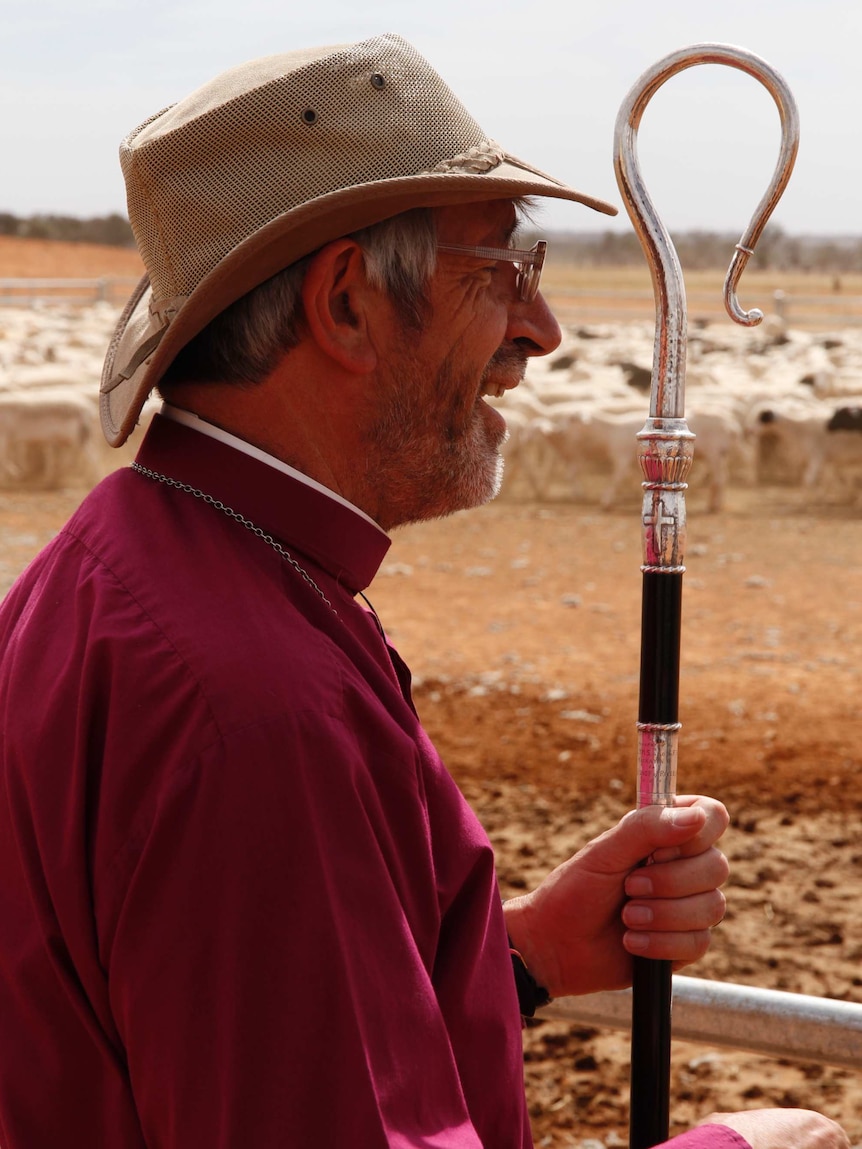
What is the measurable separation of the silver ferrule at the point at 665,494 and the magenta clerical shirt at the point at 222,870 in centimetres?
37

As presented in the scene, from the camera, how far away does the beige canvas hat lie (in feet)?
4.23

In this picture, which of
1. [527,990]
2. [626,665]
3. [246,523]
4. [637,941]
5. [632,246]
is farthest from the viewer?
[632,246]

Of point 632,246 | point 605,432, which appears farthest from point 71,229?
point 605,432

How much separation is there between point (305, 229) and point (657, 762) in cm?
68

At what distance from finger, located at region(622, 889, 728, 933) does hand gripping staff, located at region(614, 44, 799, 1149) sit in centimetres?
5

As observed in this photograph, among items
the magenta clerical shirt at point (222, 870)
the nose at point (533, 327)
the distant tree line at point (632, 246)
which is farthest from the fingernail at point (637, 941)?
the distant tree line at point (632, 246)

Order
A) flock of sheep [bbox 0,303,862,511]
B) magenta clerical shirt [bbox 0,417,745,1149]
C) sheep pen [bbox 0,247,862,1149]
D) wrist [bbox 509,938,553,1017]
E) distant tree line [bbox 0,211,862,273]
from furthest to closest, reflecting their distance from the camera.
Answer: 1. distant tree line [bbox 0,211,862,273]
2. flock of sheep [bbox 0,303,862,511]
3. sheep pen [bbox 0,247,862,1149]
4. wrist [bbox 509,938,553,1017]
5. magenta clerical shirt [bbox 0,417,745,1149]

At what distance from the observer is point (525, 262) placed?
1.46 m

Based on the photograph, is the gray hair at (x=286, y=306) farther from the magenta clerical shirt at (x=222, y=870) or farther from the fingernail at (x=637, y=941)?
the fingernail at (x=637, y=941)

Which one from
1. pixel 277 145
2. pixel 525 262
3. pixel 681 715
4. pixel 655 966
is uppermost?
pixel 277 145

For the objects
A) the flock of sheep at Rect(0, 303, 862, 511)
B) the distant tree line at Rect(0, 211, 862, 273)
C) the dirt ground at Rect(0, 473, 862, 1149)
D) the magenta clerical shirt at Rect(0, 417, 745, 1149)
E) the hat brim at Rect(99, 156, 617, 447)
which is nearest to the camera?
the magenta clerical shirt at Rect(0, 417, 745, 1149)

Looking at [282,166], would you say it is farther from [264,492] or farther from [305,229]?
[264,492]

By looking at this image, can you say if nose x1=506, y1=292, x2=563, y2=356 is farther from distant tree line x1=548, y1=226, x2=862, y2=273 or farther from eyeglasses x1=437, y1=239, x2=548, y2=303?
distant tree line x1=548, y1=226, x2=862, y2=273

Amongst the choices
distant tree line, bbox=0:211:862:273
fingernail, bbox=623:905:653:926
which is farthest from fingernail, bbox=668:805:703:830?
distant tree line, bbox=0:211:862:273
